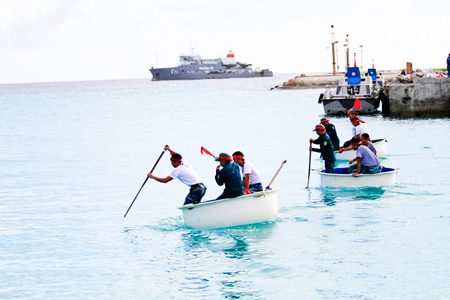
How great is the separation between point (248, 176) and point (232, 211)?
788mm

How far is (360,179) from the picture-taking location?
15.6 meters

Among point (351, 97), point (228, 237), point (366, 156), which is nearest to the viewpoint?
point (228, 237)

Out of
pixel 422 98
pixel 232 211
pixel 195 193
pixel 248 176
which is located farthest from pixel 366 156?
pixel 422 98

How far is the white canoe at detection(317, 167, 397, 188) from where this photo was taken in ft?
50.6

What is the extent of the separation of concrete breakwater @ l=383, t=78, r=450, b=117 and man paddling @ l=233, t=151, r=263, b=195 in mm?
26823

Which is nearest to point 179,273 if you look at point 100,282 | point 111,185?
point 100,282

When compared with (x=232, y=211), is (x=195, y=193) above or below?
above

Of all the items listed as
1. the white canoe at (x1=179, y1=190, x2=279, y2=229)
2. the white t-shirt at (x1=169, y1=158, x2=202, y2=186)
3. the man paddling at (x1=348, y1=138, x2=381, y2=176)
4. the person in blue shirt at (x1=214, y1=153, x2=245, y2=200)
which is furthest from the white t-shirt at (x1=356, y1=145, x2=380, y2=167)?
the white t-shirt at (x1=169, y1=158, x2=202, y2=186)

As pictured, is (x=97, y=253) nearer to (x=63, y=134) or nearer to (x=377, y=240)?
(x=377, y=240)

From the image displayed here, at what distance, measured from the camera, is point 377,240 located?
11734 mm

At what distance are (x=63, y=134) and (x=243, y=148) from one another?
53.7ft

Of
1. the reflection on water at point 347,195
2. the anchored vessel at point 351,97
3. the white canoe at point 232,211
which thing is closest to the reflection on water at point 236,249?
the white canoe at point 232,211

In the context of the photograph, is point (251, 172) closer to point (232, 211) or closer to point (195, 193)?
point (232, 211)

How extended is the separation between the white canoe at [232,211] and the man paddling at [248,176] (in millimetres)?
310
